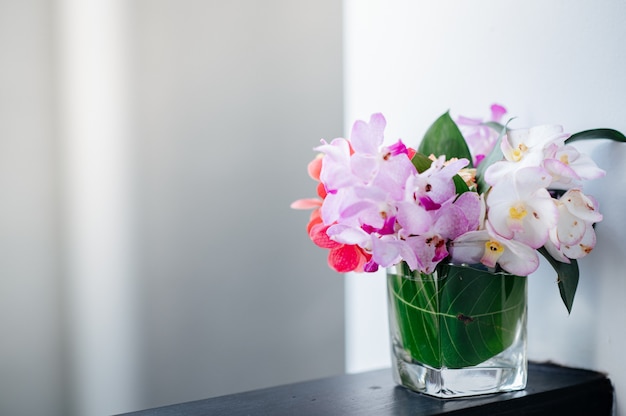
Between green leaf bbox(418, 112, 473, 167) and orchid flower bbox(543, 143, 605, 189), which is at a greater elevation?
green leaf bbox(418, 112, 473, 167)

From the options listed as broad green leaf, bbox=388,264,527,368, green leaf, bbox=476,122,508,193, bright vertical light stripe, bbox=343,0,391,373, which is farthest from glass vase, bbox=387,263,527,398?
bright vertical light stripe, bbox=343,0,391,373

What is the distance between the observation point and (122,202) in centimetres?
140

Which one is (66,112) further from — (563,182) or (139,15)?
(563,182)

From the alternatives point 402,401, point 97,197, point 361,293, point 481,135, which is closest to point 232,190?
point 97,197

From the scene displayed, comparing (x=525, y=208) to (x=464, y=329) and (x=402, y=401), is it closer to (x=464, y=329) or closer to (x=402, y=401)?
(x=464, y=329)

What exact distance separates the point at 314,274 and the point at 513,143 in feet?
3.32

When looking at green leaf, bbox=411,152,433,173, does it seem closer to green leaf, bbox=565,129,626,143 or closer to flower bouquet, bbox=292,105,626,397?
flower bouquet, bbox=292,105,626,397

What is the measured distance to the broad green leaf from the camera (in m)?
0.65

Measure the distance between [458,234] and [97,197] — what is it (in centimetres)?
99

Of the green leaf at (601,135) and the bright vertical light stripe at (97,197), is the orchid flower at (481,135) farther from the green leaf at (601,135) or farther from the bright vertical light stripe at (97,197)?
the bright vertical light stripe at (97,197)

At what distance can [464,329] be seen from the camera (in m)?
0.65

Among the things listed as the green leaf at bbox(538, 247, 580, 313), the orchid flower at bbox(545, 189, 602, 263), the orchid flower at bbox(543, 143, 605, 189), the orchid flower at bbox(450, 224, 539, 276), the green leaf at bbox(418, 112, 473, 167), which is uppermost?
the green leaf at bbox(418, 112, 473, 167)

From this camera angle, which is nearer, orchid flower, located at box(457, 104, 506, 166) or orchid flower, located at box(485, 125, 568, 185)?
orchid flower, located at box(485, 125, 568, 185)

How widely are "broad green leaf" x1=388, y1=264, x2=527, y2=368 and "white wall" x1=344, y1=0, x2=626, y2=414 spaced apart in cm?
13
